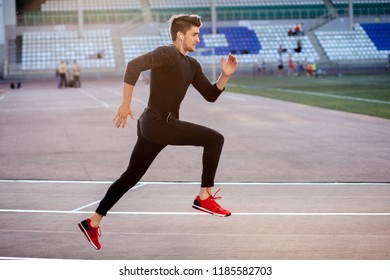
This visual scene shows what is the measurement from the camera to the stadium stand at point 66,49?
74.4 metres

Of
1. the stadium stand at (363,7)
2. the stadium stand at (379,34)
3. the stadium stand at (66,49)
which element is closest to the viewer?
the stadium stand at (66,49)

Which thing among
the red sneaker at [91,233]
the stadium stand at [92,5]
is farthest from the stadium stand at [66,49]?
the red sneaker at [91,233]

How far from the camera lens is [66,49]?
75.6 metres

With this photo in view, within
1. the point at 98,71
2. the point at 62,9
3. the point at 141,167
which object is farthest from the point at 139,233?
the point at 62,9

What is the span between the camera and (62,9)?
8056 centimetres

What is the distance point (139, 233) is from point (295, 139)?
10.9 meters

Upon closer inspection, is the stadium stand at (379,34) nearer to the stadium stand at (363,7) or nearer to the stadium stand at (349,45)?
the stadium stand at (349,45)

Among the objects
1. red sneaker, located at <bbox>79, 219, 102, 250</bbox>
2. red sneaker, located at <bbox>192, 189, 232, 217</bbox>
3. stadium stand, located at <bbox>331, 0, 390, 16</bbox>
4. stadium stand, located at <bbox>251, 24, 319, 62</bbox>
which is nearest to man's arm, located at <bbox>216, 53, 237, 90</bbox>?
red sneaker, located at <bbox>192, 189, 232, 217</bbox>

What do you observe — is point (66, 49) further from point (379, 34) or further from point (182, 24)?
point (182, 24)

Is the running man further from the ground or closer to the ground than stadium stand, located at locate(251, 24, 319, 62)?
further from the ground

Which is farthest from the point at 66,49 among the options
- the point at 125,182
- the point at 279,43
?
the point at 125,182

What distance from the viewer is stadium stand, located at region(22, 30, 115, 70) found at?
74.4 m

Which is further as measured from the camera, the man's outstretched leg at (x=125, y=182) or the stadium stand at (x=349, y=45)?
the stadium stand at (x=349, y=45)

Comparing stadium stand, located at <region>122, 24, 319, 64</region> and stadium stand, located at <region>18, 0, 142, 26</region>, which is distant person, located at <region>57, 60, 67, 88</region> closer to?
stadium stand, located at <region>122, 24, 319, 64</region>
